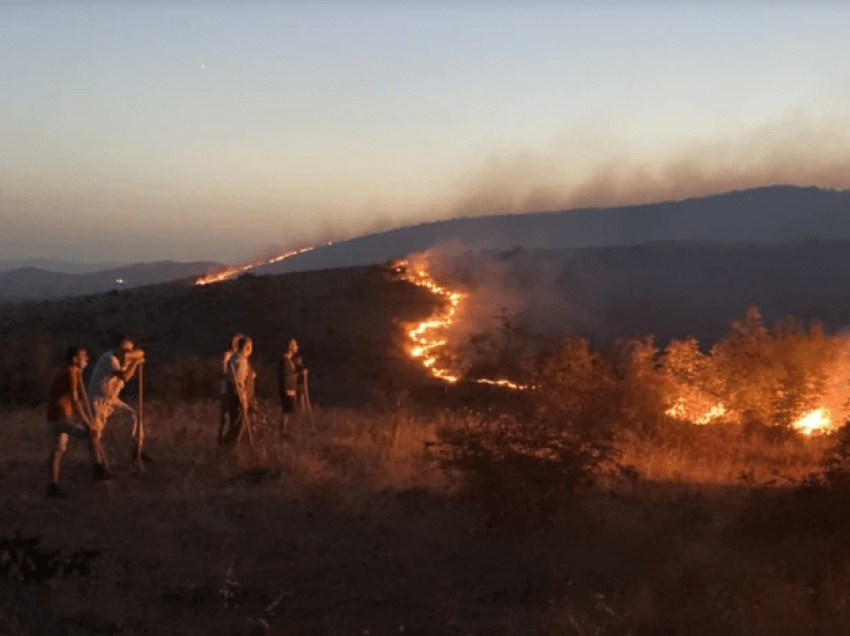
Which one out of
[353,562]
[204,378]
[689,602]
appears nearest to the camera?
[689,602]

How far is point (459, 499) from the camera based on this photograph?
44.8 feet

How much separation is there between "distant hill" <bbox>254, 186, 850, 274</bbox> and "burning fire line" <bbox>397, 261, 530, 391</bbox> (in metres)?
20.2

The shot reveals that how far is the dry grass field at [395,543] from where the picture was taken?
9398 millimetres

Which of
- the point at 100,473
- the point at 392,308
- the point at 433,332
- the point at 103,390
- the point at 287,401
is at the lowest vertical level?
the point at 433,332

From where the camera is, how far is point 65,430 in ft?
42.0

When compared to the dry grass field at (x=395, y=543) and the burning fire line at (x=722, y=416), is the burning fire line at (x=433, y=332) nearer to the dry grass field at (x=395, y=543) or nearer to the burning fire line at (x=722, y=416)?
the burning fire line at (x=722, y=416)

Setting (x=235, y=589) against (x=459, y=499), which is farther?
(x=459, y=499)

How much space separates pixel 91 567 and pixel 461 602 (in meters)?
3.40

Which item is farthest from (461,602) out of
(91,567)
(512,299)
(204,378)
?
(512,299)

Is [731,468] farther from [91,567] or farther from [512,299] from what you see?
[512,299]

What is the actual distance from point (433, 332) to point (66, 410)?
119 ft

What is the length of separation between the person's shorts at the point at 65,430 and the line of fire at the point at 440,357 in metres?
6.41

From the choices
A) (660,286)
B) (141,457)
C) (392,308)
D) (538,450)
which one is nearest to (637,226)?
(660,286)

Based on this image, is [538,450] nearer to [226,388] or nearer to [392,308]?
[226,388]
